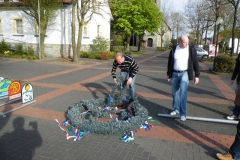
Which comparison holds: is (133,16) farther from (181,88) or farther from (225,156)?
(225,156)

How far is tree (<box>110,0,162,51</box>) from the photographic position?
28.1 meters

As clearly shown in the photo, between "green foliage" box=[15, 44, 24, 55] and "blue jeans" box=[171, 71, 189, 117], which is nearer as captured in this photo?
"blue jeans" box=[171, 71, 189, 117]

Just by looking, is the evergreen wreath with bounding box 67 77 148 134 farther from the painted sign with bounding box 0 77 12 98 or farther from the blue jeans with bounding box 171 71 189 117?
the painted sign with bounding box 0 77 12 98

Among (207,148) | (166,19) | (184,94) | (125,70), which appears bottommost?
(207,148)

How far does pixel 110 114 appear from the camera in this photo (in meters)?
5.16

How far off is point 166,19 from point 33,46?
136 ft

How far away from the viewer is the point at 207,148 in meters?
3.71

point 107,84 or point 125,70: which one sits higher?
point 125,70

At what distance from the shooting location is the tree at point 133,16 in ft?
92.2

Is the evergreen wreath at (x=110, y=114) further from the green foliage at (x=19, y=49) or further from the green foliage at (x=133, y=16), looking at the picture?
the green foliage at (x=133, y=16)

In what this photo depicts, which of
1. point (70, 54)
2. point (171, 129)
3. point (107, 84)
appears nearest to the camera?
point (171, 129)

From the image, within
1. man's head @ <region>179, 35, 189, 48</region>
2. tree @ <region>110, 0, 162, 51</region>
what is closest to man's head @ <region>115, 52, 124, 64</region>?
man's head @ <region>179, 35, 189, 48</region>

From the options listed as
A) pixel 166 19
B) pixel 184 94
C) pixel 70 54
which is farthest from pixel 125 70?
pixel 166 19

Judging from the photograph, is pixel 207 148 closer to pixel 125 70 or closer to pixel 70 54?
pixel 125 70
